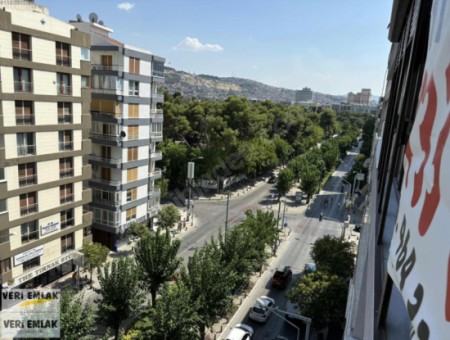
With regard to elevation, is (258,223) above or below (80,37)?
Answer: below

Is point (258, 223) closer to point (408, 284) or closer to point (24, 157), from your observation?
point (24, 157)

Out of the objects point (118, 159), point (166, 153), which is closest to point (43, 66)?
point (118, 159)

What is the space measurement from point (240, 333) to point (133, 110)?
19.2 metres

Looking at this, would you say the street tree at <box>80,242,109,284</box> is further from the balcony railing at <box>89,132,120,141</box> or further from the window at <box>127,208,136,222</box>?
the balcony railing at <box>89,132,120,141</box>

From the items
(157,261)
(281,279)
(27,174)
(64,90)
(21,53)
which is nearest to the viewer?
(157,261)

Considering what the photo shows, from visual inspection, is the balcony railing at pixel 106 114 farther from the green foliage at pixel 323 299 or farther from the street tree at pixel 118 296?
the green foliage at pixel 323 299

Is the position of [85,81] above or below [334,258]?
above

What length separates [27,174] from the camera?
2027cm

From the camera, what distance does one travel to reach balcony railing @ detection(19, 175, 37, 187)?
1992cm

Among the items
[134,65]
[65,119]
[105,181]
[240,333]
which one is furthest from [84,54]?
[240,333]

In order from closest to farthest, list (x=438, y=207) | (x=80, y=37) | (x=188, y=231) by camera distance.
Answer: (x=438, y=207)
(x=80, y=37)
(x=188, y=231)

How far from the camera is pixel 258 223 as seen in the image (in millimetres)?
24594

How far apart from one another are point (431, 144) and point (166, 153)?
47.5 meters

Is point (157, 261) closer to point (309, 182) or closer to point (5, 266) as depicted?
point (5, 266)
